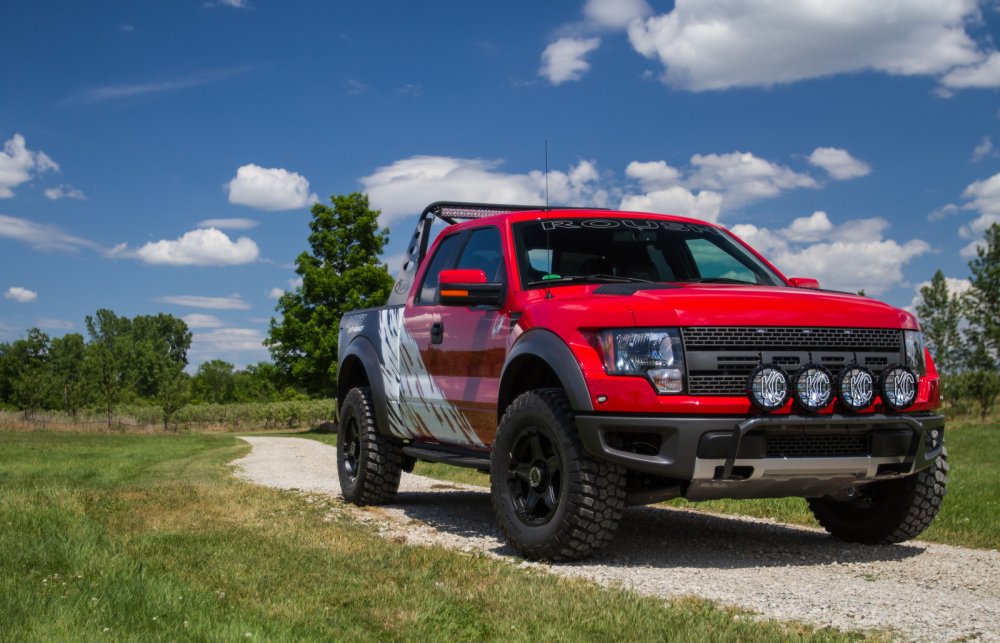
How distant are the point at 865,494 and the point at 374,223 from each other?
41.4 meters

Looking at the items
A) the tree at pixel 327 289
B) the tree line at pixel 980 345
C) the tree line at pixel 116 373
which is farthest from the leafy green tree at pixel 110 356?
the tree line at pixel 980 345

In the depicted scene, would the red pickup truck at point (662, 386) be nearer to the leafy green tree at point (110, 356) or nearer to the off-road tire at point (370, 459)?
the off-road tire at point (370, 459)

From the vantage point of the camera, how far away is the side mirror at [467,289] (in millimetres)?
6332

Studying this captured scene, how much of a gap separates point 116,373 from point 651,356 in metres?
117

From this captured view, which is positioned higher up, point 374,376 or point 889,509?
point 374,376

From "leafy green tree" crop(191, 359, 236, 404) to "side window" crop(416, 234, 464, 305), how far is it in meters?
126

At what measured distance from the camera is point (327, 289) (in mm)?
44188

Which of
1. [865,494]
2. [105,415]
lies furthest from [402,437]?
[105,415]

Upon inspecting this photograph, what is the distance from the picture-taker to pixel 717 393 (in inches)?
207

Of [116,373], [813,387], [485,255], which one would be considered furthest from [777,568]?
[116,373]

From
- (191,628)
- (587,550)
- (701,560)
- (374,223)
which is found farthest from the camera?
(374,223)

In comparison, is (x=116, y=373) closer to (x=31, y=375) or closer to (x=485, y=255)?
(x=31, y=375)

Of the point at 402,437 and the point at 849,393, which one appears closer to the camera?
the point at 849,393

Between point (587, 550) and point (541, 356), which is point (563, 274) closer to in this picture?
point (541, 356)
